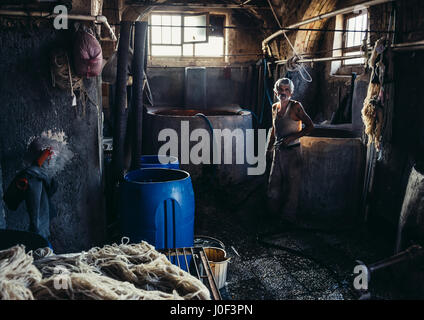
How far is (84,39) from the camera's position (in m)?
3.71

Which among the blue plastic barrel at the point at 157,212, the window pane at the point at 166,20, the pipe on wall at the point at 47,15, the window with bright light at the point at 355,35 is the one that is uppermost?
the window pane at the point at 166,20

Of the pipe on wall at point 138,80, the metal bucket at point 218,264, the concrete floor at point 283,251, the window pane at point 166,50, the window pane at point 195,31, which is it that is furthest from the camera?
the window pane at point 166,50

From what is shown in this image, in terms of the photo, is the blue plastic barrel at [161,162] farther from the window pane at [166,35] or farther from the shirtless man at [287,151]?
the window pane at [166,35]

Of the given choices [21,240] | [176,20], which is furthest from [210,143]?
[176,20]

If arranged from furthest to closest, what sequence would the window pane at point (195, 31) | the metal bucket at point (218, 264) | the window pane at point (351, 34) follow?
the window pane at point (195, 31) → the window pane at point (351, 34) → the metal bucket at point (218, 264)

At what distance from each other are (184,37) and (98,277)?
468 inches

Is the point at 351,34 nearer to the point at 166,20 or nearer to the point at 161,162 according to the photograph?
the point at 161,162

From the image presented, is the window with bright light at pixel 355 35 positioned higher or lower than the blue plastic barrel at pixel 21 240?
higher

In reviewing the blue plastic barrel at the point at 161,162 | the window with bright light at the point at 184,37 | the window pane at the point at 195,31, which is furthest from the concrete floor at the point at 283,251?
the window with bright light at the point at 184,37

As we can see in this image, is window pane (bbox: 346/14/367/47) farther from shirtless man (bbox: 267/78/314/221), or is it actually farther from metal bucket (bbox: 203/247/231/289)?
metal bucket (bbox: 203/247/231/289)

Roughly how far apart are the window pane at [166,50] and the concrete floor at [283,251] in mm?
7304

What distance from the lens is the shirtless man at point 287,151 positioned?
5.87m

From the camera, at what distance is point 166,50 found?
1291cm
